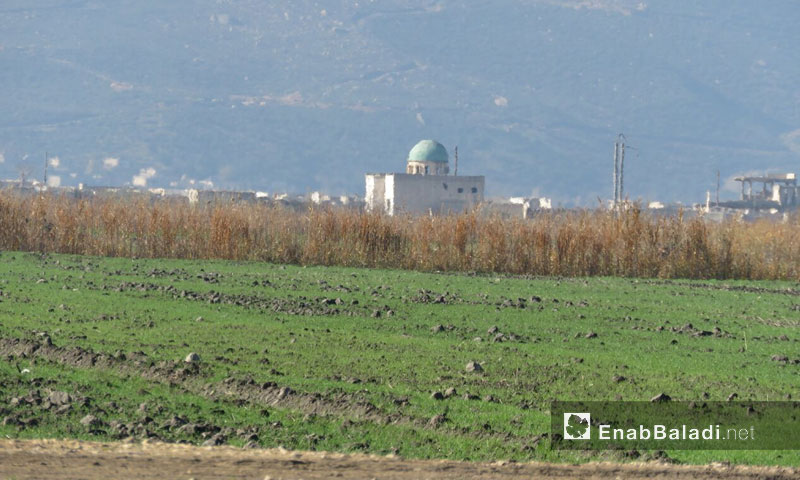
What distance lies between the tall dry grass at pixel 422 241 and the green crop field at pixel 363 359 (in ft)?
20.6

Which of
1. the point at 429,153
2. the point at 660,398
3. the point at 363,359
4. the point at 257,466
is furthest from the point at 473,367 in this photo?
the point at 429,153

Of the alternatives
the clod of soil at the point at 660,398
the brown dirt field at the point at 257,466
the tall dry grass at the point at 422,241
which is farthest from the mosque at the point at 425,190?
the brown dirt field at the point at 257,466

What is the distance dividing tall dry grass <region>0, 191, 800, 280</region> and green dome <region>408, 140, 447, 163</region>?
83501 mm

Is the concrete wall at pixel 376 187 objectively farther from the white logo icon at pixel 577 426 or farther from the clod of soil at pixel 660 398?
the white logo icon at pixel 577 426

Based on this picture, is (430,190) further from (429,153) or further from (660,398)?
(660,398)

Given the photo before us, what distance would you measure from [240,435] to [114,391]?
2.07m

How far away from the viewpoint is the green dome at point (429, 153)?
381 feet

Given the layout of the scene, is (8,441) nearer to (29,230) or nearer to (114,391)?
(114,391)

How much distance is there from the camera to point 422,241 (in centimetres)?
3095

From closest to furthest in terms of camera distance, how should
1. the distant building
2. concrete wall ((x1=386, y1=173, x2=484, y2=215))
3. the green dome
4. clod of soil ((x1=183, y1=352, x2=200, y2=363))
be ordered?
1. clod of soil ((x1=183, y1=352, x2=200, y2=363))
2. concrete wall ((x1=386, y1=173, x2=484, y2=215))
3. the green dome
4. the distant building

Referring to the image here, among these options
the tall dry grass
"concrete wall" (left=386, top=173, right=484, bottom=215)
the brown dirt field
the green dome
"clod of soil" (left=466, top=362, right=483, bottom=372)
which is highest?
the green dome

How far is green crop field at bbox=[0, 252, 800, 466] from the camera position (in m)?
10.5

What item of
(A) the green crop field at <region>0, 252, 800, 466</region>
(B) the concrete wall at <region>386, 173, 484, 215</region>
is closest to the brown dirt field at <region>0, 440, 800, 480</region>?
(A) the green crop field at <region>0, 252, 800, 466</region>

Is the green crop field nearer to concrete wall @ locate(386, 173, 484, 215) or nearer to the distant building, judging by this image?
concrete wall @ locate(386, 173, 484, 215)
